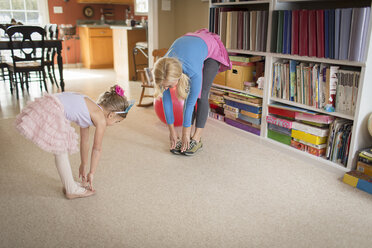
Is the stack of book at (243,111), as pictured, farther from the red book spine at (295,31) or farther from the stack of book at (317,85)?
the red book spine at (295,31)

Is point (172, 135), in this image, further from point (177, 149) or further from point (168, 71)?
point (168, 71)

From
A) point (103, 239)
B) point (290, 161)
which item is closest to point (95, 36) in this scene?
point (290, 161)

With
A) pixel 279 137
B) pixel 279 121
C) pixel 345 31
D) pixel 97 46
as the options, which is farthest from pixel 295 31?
pixel 97 46

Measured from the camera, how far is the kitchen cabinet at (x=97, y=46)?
7.15 meters

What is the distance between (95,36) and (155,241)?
20.6 feet

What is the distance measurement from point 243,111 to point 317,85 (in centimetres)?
81

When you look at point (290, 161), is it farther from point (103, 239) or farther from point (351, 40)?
point (103, 239)

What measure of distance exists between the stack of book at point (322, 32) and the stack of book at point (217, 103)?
81 centimetres

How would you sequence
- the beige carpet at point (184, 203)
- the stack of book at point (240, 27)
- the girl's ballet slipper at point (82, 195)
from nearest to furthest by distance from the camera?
the beige carpet at point (184, 203) → the girl's ballet slipper at point (82, 195) → the stack of book at point (240, 27)

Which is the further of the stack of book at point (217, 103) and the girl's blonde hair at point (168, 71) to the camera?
the stack of book at point (217, 103)

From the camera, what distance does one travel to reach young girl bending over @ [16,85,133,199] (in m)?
1.72

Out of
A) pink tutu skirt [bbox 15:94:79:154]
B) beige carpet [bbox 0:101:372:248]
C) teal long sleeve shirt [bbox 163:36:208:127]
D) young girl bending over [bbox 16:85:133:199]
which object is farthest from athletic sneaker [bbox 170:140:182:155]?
pink tutu skirt [bbox 15:94:79:154]

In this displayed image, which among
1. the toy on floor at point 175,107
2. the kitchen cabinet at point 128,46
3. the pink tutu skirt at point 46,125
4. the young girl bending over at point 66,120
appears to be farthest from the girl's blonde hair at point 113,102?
the kitchen cabinet at point 128,46

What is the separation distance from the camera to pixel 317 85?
2527 mm
